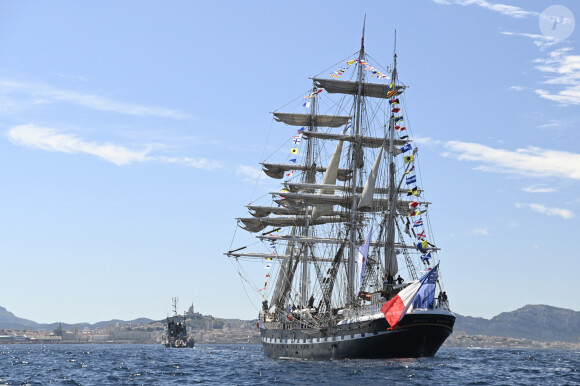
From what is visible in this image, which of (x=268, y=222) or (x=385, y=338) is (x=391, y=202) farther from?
(x=268, y=222)

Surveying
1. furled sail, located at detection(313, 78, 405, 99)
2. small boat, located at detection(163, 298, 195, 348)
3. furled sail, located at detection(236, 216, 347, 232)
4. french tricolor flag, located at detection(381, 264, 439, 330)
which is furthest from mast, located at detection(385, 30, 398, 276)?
small boat, located at detection(163, 298, 195, 348)

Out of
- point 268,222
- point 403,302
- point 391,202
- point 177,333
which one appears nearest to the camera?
point 403,302

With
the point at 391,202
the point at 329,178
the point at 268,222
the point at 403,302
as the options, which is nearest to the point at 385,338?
the point at 403,302

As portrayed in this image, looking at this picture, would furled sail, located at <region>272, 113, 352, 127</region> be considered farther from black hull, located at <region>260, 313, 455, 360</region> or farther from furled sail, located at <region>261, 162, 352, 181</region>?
black hull, located at <region>260, 313, 455, 360</region>

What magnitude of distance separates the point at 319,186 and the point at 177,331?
119145mm

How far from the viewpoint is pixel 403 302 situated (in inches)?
2213

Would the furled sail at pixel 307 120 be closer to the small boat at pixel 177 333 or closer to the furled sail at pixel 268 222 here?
the furled sail at pixel 268 222

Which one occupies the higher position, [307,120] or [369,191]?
[307,120]

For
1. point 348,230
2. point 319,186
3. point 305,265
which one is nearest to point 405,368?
point 348,230

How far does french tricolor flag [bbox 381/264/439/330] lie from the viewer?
55.7 m

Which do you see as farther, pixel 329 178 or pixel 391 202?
pixel 329 178

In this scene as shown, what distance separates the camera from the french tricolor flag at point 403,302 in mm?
55672

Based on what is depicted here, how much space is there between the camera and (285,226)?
96.4m

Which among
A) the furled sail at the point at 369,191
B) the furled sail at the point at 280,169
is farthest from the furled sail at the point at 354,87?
the furled sail at the point at 280,169
